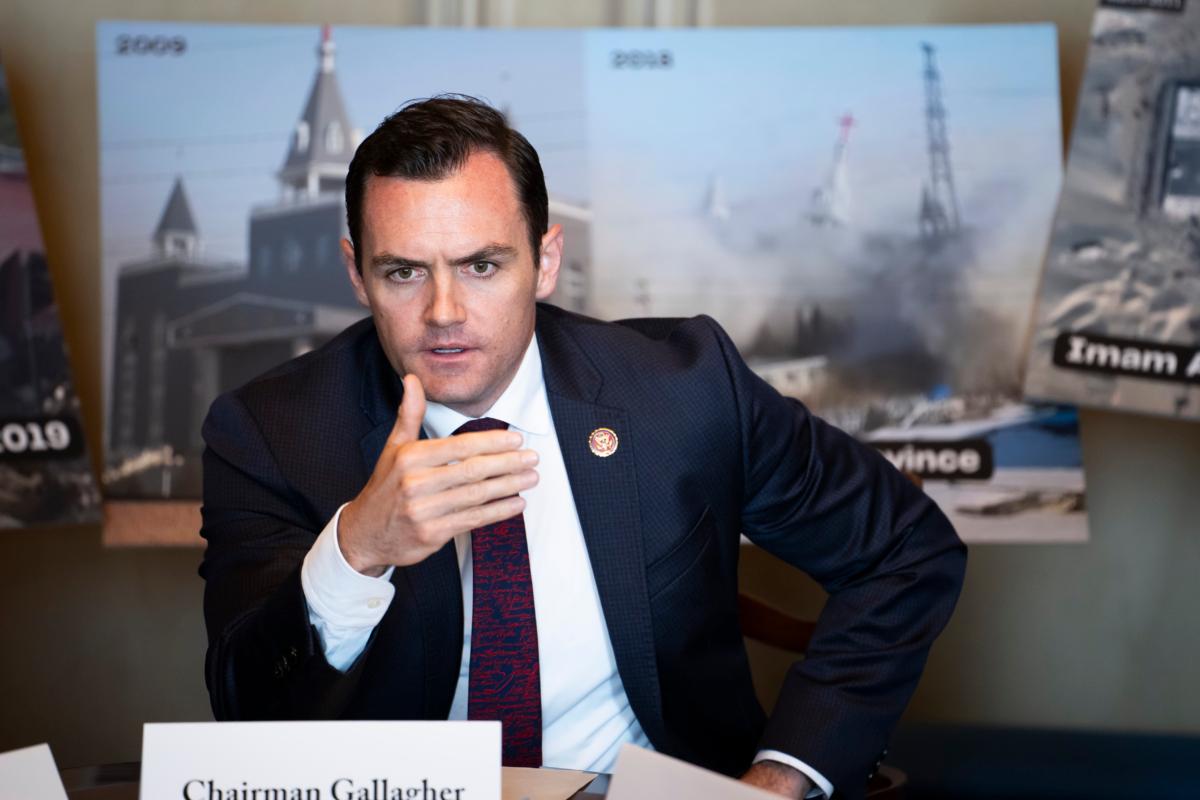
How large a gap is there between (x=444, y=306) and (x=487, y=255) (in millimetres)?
103

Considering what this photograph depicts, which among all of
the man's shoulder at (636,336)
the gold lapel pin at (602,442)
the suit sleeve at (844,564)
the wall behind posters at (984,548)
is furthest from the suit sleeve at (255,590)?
the wall behind posters at (984,548)

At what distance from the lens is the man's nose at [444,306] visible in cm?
174

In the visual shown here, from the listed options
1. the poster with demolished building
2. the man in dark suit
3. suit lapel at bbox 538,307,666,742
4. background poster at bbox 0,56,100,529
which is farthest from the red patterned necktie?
the poster with demolished building

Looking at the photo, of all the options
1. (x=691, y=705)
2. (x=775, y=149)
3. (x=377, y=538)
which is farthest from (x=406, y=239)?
(x=775, y=149)

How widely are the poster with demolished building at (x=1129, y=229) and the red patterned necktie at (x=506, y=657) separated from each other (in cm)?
193

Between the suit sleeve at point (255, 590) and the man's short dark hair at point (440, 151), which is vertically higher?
the man's short dark hair at point (440, 151)

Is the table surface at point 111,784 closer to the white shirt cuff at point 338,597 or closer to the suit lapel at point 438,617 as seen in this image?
the white shirt cuff at point 338,597

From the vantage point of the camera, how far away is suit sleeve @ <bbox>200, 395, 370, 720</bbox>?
1541 millimetres

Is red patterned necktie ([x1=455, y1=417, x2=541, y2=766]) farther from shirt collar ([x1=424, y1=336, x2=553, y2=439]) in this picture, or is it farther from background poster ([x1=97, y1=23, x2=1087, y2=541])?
background poster ([x1=97, y1=23, x2=1087, y2=541])

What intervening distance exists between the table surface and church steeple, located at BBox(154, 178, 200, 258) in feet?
6.75

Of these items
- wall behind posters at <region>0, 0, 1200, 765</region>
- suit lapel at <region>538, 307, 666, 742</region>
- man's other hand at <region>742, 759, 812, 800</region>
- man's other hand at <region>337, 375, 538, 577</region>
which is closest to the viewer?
man's other hand at <region>337, 375, 538, 577</region>

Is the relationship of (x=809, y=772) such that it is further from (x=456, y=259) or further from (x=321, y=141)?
(x=321, y=141)

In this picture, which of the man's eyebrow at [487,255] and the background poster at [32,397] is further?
the background poster at [32,397]

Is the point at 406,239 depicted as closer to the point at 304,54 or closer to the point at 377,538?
the point at 377,538
